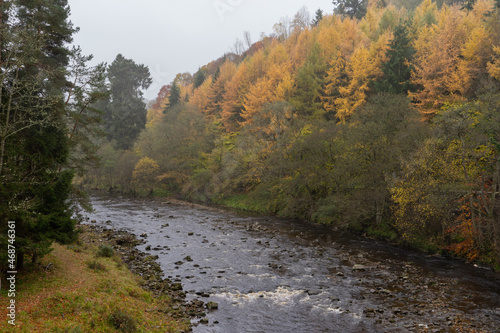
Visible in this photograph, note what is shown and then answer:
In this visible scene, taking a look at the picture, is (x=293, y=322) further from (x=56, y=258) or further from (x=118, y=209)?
(x=118, y=209)

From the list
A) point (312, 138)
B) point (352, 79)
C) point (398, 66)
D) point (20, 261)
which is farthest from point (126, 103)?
point (20, 261)

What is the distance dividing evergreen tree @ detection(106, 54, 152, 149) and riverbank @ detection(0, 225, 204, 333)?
53703 millimetres

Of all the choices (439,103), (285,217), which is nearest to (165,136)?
(285,217)

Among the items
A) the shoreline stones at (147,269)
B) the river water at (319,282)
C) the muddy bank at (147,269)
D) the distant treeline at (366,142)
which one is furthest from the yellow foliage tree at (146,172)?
the river water at (319,282)

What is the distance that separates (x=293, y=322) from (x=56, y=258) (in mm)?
11046

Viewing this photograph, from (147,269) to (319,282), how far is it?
978cm

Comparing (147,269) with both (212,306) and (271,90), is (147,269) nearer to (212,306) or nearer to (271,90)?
(212,306)

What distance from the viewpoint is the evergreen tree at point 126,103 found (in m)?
71.6

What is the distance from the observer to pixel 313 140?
33.2 m

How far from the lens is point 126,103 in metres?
77.3

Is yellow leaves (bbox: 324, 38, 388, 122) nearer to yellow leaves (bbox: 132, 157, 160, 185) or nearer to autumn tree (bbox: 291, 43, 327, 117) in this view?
autumn tree (bbox: 291, 43, 327, 117)

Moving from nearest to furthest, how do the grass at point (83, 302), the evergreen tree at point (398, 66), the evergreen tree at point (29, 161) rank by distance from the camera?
the grass at point (83, 302) → the evergreen tree at point (29, 161) → the evergreen tree at point (398, 66)

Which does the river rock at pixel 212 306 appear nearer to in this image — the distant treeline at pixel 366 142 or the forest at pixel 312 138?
the forest at pixel 312 138

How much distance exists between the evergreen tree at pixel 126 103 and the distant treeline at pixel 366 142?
3.70 meters
